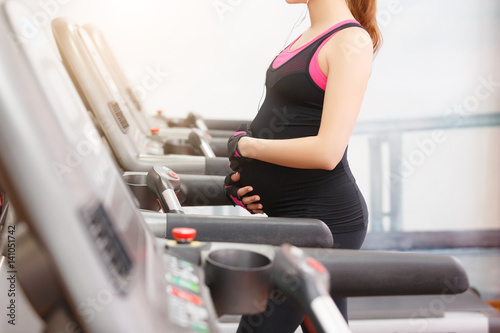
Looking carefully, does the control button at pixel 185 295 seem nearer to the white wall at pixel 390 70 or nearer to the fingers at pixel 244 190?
the fingers at pixel 244 190

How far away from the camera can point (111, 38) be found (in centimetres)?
342

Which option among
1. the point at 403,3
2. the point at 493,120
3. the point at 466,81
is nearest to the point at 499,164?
the point at 493,120

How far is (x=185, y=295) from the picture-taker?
0.45 metres

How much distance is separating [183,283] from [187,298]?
31mm

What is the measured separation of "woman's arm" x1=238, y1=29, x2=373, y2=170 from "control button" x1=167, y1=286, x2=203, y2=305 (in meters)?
0.65

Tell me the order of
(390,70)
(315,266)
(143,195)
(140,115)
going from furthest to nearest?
(390,70) → (140,115) → (143,195) → (315,266)

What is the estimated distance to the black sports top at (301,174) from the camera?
1.12 m

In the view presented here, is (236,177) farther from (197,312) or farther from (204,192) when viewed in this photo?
(197,312)

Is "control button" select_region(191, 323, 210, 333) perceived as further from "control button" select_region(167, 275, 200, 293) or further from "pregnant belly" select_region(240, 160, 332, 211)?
"pregnant belly" select_region(240, 160, 332, 211)

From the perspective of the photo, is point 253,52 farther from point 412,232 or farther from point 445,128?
point 412,232

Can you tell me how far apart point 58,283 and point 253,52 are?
322 cm

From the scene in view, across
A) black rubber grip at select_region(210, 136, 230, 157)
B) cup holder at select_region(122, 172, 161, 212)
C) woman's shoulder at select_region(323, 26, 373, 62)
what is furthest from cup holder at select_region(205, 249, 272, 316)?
black rubber grip at select_region(210, 136, 230, 157)

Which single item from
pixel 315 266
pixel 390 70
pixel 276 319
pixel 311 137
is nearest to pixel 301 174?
pixel 311 137

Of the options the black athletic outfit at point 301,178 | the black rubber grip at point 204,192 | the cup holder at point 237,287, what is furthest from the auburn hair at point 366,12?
the cup holder at point 237,287
